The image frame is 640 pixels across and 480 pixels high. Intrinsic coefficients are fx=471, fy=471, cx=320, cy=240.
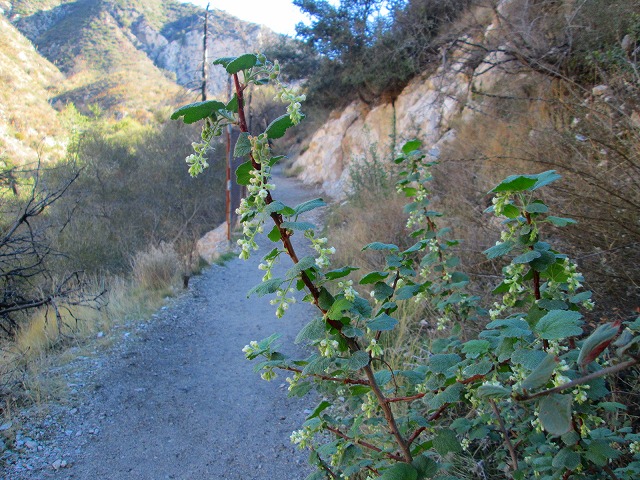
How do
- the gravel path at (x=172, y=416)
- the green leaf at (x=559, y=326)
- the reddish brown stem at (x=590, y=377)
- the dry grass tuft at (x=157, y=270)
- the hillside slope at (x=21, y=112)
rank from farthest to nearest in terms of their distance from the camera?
the hillside slope at (x=21, y=112) < the dry grass tuft at (x=157, y=270) < the gravel path at (x=172, y=416) < the green leaf at (x=559, y=326) < the reddish brown stem at (x=590, y=377)

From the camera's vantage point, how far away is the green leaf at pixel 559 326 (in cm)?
84

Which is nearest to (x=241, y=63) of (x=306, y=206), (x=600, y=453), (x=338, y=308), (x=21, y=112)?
(x=306, y=206)

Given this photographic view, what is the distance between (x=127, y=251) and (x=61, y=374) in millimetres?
6724

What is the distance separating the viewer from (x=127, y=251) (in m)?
10.4

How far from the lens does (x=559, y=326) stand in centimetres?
87

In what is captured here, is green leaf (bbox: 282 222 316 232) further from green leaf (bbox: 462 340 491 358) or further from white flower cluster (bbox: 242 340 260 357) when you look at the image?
green leaf (bbox: 462 340 491 358)

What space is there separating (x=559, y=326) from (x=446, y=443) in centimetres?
49

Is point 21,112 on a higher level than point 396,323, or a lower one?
higher

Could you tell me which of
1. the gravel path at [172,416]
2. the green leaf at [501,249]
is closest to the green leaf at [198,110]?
the green leaf at [501,249]

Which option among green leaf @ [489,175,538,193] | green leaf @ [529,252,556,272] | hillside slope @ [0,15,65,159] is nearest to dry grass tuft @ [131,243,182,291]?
green leaf @ [529,252,556,272]

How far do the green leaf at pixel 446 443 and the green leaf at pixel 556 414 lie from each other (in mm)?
459

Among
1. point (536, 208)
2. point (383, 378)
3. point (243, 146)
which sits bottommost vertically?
point (383, 378)

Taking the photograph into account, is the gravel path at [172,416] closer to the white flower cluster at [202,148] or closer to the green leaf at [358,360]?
the green leaf at [358,360]

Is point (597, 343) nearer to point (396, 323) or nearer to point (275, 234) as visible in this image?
point (396, 323)
